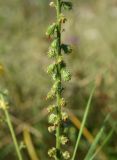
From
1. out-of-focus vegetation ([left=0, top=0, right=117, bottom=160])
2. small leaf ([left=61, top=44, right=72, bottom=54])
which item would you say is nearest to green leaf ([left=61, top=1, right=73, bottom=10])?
small leaf ([left=61, top=44, right=72, bottom=54])

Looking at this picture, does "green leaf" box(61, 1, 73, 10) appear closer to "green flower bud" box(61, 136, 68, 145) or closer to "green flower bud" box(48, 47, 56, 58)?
"green flower bud" box(48, 47, 56, 58)

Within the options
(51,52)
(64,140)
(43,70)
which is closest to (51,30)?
(51,52)

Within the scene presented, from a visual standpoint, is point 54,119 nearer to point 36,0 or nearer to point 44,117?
point 44,117

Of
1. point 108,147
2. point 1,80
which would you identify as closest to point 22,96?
point 1,80

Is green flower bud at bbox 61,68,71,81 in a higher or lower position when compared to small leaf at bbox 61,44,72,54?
lower

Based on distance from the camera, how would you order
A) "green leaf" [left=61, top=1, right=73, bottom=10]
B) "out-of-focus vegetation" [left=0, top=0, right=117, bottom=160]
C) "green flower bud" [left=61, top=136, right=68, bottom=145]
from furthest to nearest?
1. "out-of-focus vegetation" [left=0, top=0, right=117, bottom=160]
2. "green flower bud" [left=61, top=136, right=68, bottom=145]
3. "green leaf" [left=61, top=1, right=73, bottom=10]

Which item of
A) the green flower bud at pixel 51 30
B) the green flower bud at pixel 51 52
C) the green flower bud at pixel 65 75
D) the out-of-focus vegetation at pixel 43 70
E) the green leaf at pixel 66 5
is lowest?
the green flower bud at pixel 65 75

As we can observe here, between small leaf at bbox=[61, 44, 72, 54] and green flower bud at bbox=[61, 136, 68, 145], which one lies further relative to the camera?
green flower bud at bbox=[61, 136, 68, 145]

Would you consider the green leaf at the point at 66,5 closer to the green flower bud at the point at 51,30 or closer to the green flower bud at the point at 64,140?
the green flower bud at the point at 51,30

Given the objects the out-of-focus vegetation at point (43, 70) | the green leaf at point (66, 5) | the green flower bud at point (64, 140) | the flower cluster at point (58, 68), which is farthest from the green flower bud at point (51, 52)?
the out-of-focus vegetation at point (43, 70)
